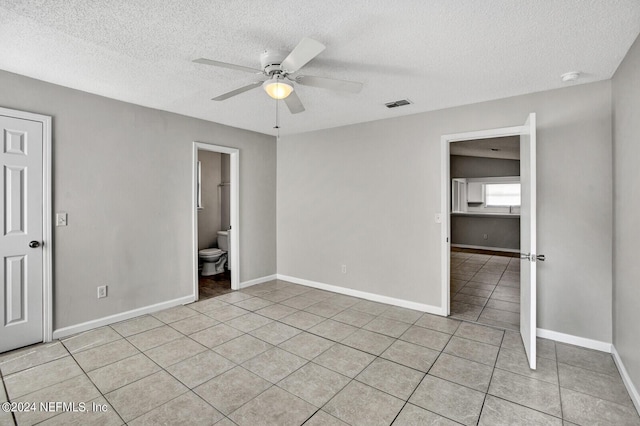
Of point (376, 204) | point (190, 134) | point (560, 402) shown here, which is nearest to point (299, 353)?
point (560, 402)

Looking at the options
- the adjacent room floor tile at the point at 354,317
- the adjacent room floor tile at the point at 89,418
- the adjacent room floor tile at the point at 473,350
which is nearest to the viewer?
the adjacent room floor tile at the point at 89,418

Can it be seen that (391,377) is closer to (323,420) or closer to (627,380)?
(323,420)

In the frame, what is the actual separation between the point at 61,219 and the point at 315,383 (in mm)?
2854

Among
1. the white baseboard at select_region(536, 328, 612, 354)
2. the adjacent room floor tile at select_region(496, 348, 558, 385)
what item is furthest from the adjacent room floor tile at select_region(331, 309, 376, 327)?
the white baseboard at select_region(536, 328, 612, 354)

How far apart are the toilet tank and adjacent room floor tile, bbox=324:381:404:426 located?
162 inches

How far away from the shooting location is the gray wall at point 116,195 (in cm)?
299

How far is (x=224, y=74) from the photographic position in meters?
2.65

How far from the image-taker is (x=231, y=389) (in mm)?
2229

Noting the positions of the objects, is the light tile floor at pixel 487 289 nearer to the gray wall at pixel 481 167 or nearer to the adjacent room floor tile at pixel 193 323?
the gray wall at pixel 481 167

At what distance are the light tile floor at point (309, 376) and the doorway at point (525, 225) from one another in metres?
0.27

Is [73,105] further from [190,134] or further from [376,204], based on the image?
[376,204]

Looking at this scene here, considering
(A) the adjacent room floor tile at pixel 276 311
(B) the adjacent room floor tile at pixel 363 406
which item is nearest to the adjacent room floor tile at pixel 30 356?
(A) the adjacent room floor tile at pixel 276 311

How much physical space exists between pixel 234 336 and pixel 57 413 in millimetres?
1393

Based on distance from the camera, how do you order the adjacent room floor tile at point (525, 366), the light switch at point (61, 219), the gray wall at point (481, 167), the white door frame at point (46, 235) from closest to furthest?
the adjacent room floor tile at point (525, 366)
the white door frame at point (46, 235)
the light switch at point (61, 219)
the gray wall at point (481, 167)
